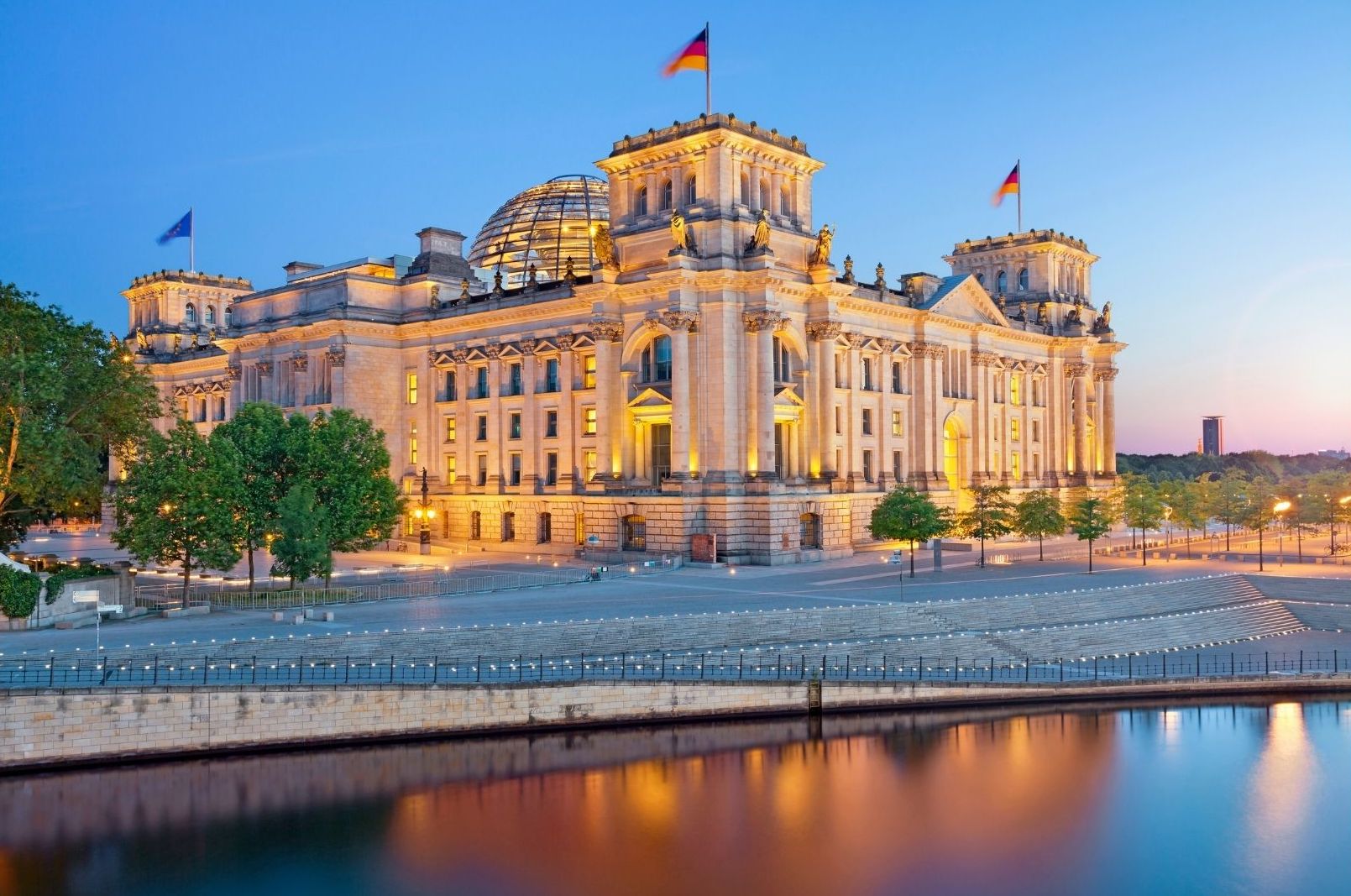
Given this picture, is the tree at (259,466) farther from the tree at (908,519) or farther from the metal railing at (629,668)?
the tree at (908,519)

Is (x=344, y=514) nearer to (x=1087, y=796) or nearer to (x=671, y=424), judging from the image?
(x=671, y=424)

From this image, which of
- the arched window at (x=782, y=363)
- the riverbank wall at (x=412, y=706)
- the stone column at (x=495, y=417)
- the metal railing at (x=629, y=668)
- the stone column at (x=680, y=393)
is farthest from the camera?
the stone column at (x=495, y=417)

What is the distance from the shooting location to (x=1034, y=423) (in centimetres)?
10244

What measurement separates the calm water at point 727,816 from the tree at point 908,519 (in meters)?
25.0

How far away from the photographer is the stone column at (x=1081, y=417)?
Result: 10500cm

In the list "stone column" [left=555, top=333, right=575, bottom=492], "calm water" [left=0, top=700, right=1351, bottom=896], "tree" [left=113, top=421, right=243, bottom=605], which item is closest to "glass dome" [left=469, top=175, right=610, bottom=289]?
"stone column" [left=555, top=333, right=575, bottom=492]

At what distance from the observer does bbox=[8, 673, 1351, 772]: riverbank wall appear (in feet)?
107

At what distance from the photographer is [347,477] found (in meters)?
54.7

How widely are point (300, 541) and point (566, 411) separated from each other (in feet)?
99.7

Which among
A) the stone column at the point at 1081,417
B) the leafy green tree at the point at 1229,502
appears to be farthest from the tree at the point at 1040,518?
the stone column at the point at 1081,417

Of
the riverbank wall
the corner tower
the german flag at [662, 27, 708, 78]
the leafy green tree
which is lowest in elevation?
the riverbank wall

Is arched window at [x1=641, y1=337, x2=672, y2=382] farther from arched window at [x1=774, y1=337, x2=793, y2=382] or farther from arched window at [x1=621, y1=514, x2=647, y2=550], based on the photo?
arched window at [x1=621, y1=514, x2=647, y2=550]

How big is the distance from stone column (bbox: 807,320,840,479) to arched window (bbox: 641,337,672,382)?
8889 millimetres

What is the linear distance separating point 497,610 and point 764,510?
77.0 ft
